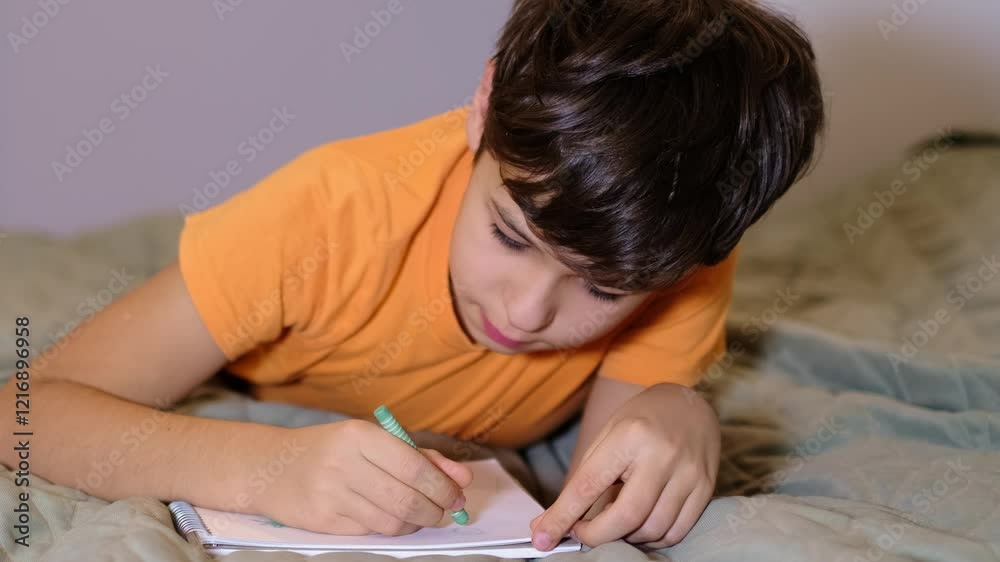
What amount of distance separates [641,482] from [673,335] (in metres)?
0.33

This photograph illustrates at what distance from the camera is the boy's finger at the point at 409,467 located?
0.77m

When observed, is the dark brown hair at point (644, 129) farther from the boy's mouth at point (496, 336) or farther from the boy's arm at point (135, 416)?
the boy's arm at point (135, 416)

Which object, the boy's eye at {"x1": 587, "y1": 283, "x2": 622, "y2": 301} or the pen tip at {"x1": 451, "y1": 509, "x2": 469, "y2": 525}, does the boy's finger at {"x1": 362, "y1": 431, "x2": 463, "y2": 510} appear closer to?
the pen tip at {"x1": 451, "y1": 509, "x2": 469, "y2": 525}

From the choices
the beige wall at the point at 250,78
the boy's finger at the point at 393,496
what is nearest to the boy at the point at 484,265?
the boy's finger at the point at 393,496

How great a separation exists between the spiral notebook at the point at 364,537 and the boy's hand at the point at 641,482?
2cm

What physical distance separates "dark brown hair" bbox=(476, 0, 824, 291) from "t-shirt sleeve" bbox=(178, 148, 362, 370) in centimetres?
19

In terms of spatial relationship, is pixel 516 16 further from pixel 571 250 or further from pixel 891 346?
pixel 891 346

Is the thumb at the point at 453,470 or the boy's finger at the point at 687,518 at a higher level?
the thumb at the point at 453,470

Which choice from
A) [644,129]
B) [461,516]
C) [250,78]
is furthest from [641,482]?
[250,78]

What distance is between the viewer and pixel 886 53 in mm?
1967

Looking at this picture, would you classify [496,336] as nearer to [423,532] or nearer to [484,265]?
[484,265]

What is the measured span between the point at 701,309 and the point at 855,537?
1.30 feet

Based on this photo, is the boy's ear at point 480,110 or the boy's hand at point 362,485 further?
the boy's ear at point 480,110

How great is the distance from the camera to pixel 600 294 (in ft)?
2.90
